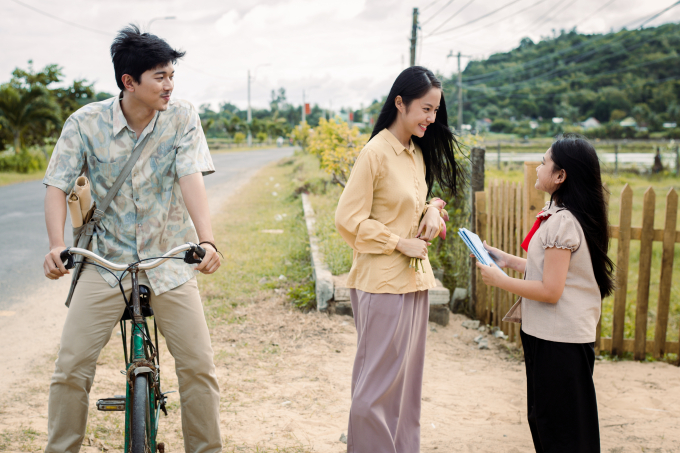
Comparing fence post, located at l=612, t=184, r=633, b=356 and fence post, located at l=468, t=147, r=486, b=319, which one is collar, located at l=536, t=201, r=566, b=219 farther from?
fence post, located at l=468, t=147, r=486, b=319

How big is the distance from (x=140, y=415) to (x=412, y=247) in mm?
1284

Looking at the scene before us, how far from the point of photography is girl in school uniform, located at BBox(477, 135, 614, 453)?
2.19 meters

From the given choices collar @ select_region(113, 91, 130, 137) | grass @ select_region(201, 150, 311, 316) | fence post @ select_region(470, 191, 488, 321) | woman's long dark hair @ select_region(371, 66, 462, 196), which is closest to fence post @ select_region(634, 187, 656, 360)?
fence post @ select_region(470, 191, 488, 321)

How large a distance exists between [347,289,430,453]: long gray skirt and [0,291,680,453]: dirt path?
608 mm

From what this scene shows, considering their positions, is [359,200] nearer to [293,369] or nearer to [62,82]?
[293,369]

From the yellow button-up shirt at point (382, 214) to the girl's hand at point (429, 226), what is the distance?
0.05 m

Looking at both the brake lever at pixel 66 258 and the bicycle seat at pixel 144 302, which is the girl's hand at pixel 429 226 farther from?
the brake lever at pixel 66 258

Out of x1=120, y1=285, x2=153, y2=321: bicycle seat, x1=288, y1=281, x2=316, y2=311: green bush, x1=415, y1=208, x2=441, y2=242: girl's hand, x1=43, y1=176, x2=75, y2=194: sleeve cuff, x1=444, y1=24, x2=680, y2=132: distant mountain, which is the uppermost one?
x1=444, y1=24, x2=680, y2=132: distant mountain

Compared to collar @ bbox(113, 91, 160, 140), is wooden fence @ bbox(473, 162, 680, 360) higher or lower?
lower

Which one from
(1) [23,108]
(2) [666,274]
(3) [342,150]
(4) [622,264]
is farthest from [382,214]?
(1) [23,108]

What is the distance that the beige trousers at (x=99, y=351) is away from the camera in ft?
7.30

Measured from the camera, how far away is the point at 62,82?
86.6ft

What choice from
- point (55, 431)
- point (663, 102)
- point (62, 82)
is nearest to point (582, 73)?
point (663, 102)

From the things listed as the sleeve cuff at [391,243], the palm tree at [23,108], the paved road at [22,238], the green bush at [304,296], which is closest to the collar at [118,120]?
the sleeve cuff at [391,243]
